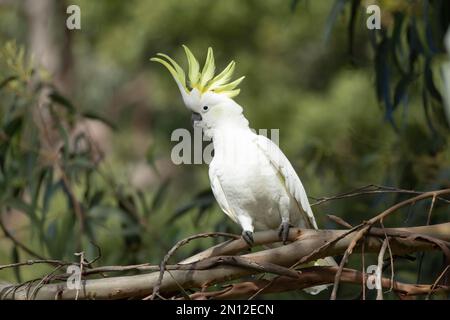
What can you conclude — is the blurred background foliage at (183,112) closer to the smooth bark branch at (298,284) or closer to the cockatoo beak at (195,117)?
the smooth bark branch at (298,284)

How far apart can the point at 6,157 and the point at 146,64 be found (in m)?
5.38

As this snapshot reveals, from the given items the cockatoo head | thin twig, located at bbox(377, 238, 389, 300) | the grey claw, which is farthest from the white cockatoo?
thin twig, located at bbox(377, 238, 389, 300)

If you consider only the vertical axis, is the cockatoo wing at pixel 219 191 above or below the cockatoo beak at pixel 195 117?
below

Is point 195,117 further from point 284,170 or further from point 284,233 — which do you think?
point 284,233

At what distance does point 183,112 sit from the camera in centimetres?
516

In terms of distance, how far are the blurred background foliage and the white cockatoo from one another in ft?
1.36

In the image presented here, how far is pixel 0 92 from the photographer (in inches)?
126

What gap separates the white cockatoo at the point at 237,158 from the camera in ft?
6.14

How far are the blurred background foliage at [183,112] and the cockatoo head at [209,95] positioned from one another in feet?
1.90

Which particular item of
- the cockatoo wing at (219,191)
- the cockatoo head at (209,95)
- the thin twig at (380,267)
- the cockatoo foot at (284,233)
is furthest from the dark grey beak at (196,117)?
the thin twig at (380,267)

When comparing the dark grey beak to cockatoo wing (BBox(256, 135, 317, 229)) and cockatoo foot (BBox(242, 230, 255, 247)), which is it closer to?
cockatoo wing (BBox(256, 135, 317, 229))

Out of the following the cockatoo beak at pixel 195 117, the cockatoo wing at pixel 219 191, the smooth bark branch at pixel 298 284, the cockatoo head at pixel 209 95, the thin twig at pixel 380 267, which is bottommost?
the smooth bark branch at pixel 298 284

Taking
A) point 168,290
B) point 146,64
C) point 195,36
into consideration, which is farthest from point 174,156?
point 146,64

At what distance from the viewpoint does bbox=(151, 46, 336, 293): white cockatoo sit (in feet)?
6.14
